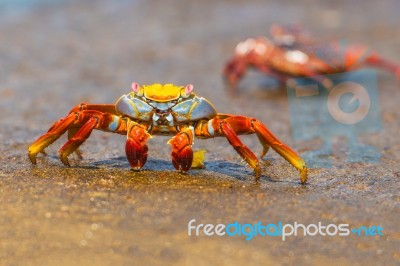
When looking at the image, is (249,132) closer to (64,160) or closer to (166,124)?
(166,124)

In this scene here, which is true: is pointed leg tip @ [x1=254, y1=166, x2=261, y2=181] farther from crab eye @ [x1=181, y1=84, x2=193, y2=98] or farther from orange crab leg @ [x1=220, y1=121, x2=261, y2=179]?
crab eye @ [x1=181, y1=84, x2=193, y2=98]

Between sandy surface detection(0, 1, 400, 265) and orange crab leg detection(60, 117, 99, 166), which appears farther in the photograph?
orange crab leg detection(60, 117, 99, 166)

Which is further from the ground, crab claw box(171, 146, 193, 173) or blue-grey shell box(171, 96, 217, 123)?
blue-grey shell box(171, 96, 217, 123)

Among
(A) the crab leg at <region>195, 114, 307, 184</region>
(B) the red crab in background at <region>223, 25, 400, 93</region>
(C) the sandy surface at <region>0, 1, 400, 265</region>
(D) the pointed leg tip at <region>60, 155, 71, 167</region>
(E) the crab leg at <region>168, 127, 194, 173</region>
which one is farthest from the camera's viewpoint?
(B) the red crab in background at <region>223, 25, 400, 93</region>

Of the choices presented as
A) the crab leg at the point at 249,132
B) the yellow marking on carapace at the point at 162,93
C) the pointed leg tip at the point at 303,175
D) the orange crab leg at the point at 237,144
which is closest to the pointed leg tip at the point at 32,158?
the yellow marking on carapace at the point at 162,93
